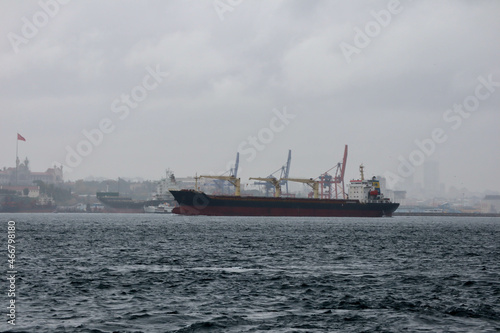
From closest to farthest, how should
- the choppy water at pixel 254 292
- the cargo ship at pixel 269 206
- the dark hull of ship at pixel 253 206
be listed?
the choppy water at pixel 254 292
the dark hull of ship at pixel 253 206
the cargo ship at pixel 269 206

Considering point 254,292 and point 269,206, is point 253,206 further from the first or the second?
point 254,292

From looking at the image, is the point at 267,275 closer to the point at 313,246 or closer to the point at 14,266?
the point at 14,266

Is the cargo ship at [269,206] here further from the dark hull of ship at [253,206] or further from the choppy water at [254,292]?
the choppy water at [254,292]

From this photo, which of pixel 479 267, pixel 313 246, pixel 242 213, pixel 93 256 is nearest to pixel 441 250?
pixel 313 246

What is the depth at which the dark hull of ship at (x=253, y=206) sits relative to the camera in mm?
137375

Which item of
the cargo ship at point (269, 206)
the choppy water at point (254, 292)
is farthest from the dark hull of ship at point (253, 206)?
the choppy water at point (254, 292)

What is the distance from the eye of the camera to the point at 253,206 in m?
138

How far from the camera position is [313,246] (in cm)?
5284

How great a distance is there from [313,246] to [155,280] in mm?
25291

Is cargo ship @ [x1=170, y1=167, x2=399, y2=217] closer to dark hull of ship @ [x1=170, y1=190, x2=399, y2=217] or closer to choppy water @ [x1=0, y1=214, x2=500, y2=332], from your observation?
dark hull of ship @ [x1=170, y1=190, x2=399, y2=217]

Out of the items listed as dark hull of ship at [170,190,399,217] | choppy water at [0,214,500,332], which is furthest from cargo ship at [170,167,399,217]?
choppy water at [0,214,500,332]

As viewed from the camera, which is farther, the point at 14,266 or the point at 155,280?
the point at 14,266

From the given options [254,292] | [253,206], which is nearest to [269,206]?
[253,206]

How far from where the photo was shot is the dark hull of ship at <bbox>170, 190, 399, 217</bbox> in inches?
5408
